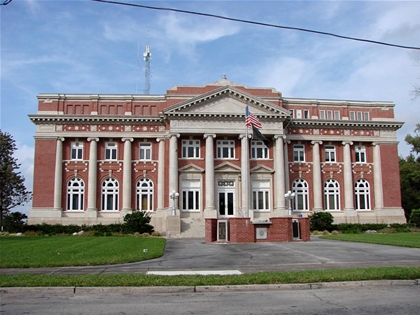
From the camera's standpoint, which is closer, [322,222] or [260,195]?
[322,222]

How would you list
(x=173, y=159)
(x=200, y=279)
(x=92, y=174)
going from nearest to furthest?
(x=200, y=279)
(x=173, y=159)
(x=92, y=174)

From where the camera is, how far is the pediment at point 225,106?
46.5 meters

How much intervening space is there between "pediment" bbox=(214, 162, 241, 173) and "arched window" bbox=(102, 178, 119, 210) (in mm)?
11379

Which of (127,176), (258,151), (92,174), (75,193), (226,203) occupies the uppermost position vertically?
(258,151)

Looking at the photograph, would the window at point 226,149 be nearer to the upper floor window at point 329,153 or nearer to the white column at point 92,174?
the upper floor window at point 329,153

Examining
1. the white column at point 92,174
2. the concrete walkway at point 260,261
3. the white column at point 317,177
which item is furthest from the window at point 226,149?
the concrete walkway at point 260,261

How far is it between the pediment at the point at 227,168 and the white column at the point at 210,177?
1.29 metres

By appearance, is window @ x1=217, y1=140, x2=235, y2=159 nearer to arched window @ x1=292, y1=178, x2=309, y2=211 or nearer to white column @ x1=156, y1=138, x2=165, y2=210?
white column @ x1=156, y1=138, x2=165, y2=210

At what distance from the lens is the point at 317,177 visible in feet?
167

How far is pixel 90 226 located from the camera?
45188 mm

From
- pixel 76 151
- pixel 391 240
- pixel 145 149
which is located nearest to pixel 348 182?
pixel 391 240

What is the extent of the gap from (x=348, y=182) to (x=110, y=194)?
87.1 feet

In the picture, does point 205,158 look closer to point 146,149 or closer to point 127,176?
point 146,149

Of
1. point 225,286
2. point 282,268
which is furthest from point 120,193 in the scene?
point 225,286
